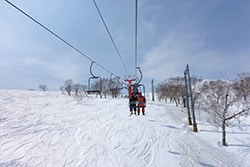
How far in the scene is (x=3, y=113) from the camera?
18156 millimetres

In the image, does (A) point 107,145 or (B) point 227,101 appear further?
(B) point 227,101

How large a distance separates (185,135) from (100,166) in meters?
10.1

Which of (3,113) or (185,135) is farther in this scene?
(3,113)

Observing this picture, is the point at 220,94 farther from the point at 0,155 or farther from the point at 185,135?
the point at 0,155

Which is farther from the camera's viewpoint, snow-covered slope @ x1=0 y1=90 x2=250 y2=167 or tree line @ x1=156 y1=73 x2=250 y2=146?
tree line @ x1=156 y1=73 x2=250 y2=146

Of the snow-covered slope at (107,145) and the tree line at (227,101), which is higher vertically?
the tree line at (227,101)

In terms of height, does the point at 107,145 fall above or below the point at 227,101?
below

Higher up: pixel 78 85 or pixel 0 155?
pixel 78 85

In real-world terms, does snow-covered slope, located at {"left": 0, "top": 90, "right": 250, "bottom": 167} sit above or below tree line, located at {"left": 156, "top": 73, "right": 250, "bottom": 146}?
below

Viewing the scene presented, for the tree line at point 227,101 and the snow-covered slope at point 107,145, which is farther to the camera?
the tree line at point 227,101

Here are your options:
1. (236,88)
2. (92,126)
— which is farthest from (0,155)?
(236,88)

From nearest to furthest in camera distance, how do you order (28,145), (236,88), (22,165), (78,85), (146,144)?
(22,165)
(28,145)
(146,144)
(236,88)
(78,85)

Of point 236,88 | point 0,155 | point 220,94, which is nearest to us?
point 0,155

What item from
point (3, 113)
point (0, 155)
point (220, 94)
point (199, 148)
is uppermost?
point (220, 94)
